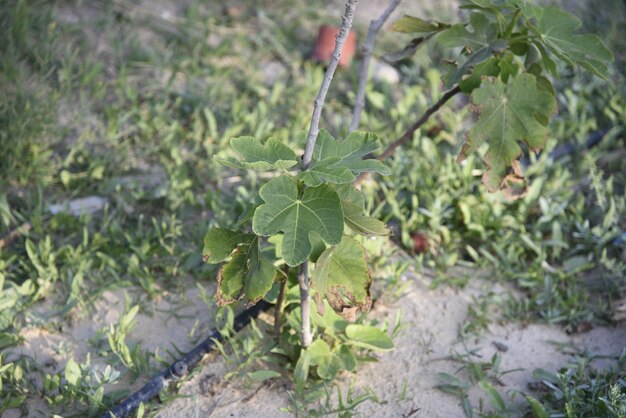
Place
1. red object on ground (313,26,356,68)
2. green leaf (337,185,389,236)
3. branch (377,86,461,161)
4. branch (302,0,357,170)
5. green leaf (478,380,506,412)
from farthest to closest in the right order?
red object on ground (313,26,356,68) < branch (377,86,461,161) < green leaf (478,380,506,412) < green leaf (337,185,389,236) < branch (302,0,357,170)

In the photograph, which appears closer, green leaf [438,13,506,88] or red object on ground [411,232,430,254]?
green leaf [438,13,506,88]

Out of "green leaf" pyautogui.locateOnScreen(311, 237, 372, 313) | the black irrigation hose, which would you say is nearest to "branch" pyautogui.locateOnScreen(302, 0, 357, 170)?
"green leaf" pyautogui.locateOnScreen(311, 237, 372, 313)

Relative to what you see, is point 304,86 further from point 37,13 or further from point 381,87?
point 37,13

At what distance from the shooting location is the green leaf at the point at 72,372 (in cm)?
225

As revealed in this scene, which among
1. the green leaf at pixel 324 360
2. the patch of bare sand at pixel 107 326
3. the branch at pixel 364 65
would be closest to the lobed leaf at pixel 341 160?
the green leaf at pixel 324 360

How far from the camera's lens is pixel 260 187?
222cm

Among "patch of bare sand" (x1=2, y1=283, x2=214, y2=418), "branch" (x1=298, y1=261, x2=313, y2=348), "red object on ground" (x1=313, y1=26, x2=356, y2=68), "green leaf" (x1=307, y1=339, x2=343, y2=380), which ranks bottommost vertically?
"patch of bare sand" (x1=2, y1=283, x2=214, y2=418)

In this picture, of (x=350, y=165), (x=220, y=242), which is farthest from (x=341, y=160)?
(x=220, y=242)

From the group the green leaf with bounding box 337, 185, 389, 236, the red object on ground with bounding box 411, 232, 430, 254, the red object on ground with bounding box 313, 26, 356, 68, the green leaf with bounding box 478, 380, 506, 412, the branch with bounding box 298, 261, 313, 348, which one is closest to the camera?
the green leaf with bounding box 337, 185, 389, 236

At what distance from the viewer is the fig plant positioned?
6.43 ft

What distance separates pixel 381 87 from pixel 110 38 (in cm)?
155

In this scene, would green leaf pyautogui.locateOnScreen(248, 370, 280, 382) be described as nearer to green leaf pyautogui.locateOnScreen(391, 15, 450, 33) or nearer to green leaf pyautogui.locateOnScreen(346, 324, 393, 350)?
green leaf pyautogui.locateOnScreen(346, 324, 393, 350)

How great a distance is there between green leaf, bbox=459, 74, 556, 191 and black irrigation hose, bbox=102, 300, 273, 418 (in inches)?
38.9

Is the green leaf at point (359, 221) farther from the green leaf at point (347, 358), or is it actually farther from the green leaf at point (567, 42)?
the green leaf at point (567, 42)
